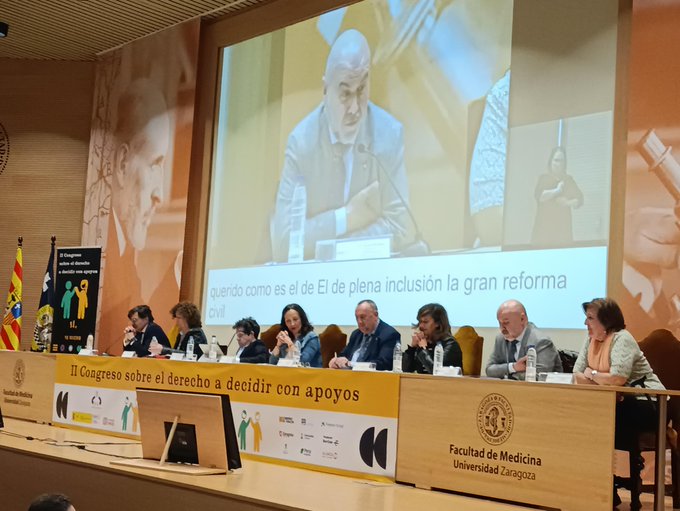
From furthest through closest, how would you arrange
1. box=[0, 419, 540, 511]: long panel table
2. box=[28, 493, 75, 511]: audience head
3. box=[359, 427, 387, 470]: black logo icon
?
box=[359, 427, 387, 470]: black logo icon < box=[0, 419, 540, 511]: long panel table < box=[28, 493, 75, 511]: audience head

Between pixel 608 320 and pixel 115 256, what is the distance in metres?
6.45

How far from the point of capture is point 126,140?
9.62 metres

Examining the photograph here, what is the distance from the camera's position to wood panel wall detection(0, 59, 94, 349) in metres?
10.2

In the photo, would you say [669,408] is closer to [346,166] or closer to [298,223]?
[346,166]

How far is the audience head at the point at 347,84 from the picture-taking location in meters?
7.36

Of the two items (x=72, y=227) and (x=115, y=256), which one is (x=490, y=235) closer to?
(x=115, y=256)

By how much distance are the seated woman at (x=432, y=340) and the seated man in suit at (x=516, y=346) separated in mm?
205

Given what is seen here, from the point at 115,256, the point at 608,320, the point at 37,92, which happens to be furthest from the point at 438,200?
the point at 37,92

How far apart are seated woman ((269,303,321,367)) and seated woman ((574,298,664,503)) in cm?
184

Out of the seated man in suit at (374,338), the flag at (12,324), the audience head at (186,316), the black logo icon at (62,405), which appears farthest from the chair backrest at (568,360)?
the flag at (12,324)

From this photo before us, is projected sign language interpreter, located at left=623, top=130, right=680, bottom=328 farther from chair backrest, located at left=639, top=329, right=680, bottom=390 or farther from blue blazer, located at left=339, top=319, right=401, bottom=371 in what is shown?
blue blazer, located at left=339, top=319, right=401, bottom=371

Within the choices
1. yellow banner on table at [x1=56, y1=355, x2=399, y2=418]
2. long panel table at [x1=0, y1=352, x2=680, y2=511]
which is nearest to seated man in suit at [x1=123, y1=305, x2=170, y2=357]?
yellow banner on table at [x1=56, y1=355, x2=399, y2=418]

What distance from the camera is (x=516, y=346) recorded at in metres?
4.76

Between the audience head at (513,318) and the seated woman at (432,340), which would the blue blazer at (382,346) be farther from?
the audience head at (513,318)
